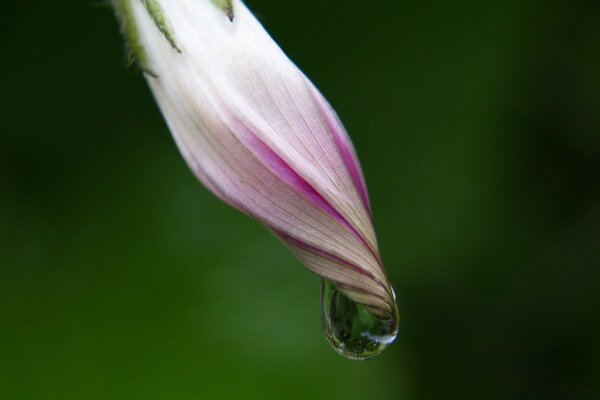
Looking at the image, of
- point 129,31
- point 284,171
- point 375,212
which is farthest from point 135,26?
point 375,212

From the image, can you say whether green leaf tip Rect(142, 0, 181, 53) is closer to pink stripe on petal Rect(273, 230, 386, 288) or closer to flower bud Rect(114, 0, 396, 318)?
flower bud Rect(114, 0, 396, 318)

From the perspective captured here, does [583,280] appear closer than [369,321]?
No

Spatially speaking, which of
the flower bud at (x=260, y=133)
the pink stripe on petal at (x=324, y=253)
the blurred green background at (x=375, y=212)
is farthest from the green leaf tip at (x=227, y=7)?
the blurred green background at (x=375, y=212)

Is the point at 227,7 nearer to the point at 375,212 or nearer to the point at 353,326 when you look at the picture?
the point at 353,326

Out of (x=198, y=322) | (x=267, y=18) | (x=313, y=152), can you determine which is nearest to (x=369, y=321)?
(x=313, y=152)

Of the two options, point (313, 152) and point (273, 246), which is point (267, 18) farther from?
point (313, 152)
